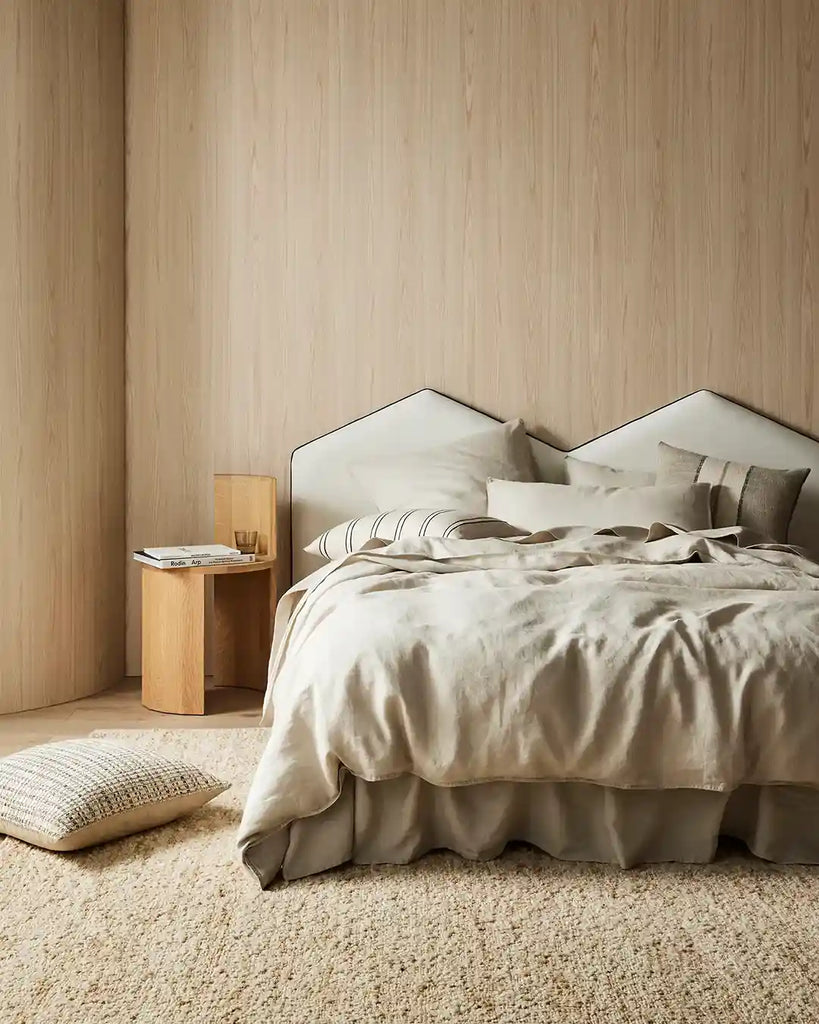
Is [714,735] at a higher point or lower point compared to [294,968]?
higher

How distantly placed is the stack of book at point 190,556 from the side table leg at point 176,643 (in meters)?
0.05

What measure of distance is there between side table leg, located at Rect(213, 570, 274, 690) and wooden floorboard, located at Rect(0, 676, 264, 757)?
8cm

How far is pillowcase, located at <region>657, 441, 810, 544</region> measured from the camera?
11.5 ft

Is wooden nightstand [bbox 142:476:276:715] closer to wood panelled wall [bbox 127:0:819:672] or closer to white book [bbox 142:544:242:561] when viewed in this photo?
white book [bbox 142:544:242:561]

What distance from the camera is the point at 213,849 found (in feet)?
6.95

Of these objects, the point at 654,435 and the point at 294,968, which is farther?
the point at 654,435

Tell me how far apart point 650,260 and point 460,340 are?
2.59 feet

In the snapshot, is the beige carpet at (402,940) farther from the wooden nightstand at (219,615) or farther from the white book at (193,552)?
the white book at (193,552)

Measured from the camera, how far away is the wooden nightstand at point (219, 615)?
3.35m

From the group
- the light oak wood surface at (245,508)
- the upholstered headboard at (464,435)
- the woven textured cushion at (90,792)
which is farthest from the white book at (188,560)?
the woven textured cushion at (90,792)

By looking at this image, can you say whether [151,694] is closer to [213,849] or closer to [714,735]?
[213,849]

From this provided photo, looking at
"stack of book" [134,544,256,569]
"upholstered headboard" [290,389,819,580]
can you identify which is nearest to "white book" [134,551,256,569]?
"stack of book" [134,544,256,569]

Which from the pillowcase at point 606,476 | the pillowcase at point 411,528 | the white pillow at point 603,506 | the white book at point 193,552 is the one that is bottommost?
the white book at point 193,552

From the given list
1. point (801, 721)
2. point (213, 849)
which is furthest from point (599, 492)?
point (213, 849)
